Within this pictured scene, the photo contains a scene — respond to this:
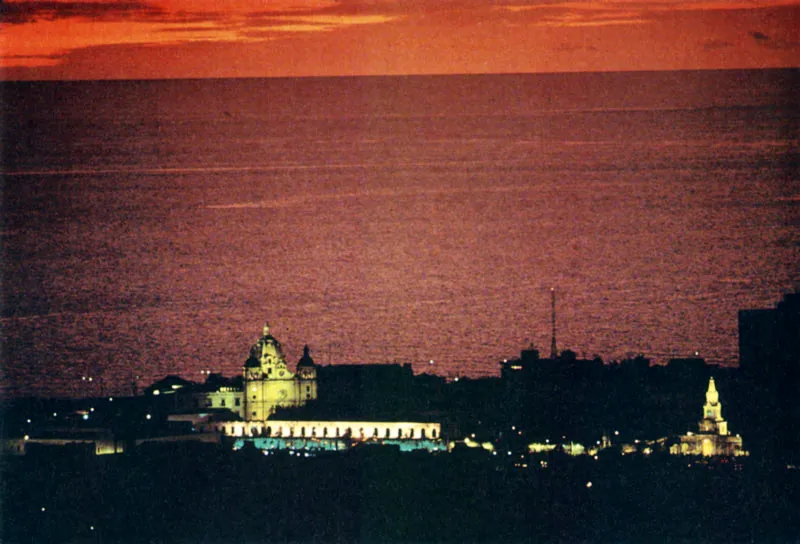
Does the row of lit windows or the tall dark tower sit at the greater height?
the tall dark tower

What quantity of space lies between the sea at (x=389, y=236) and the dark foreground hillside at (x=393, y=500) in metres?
7.77

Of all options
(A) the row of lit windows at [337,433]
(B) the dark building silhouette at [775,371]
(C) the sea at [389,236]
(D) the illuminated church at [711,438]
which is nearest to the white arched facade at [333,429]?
(A) the row of lit windows at [337,433]

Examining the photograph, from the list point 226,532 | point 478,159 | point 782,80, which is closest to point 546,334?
point 226,532

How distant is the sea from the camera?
34.0 meters

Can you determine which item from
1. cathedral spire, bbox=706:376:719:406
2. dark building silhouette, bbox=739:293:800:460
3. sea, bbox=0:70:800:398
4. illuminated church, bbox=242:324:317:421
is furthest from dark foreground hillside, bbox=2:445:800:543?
sea, bbox=0:70:800:398

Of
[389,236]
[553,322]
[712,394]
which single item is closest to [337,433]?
[553,322]

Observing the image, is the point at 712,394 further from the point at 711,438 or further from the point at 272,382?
the point at 272,382

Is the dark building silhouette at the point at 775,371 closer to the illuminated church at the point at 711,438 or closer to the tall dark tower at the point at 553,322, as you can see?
the illuminated church at the point at 711,438

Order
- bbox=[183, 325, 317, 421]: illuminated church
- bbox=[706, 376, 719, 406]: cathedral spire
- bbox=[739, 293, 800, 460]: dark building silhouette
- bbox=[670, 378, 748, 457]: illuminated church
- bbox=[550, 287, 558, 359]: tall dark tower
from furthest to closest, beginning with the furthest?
bbox=[183, 325, 317, 421]: illuminated church
bbox=[550, 287, 558, 359]: tall dark tower
bbox=[706, 376, 719, 406]: cathedral spire
bbox=[670, 378, 748, 457]: illuminated church
bbox=[739, 293, 800, 460]: dark building silhouette

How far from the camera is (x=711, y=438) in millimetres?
25391

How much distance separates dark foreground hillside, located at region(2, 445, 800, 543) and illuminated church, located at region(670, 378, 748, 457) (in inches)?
52.4

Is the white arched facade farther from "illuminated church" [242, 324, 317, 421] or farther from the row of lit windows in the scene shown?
"illuminated church" [242, 324, 317, 421]

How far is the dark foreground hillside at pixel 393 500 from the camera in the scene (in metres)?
19.6

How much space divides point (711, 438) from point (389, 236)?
20.8 m
